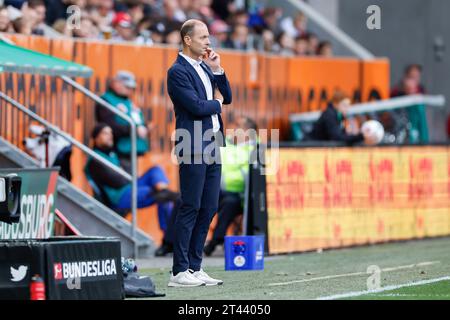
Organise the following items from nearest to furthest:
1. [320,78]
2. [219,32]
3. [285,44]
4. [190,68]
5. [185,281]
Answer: [185,281] < [190,68] < [219,32] < [320,78] < [285,44]

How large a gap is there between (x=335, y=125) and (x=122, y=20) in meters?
3.51

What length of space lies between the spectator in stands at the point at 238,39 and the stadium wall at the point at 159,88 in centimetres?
48

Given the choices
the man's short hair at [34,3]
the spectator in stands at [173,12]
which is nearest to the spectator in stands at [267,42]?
the spectator in stands at [173,12]

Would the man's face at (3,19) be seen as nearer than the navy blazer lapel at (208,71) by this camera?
No

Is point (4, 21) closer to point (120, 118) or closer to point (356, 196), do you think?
point (120, 118)

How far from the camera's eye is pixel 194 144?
37.9 feet

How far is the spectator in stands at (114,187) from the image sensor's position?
58.2 feet

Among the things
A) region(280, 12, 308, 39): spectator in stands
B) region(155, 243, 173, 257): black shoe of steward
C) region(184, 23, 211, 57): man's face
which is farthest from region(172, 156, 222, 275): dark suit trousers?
region(280, 12, 308, 39): spectator in stands

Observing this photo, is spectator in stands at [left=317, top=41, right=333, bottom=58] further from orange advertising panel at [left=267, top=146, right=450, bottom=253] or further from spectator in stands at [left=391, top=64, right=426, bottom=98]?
orange advertising panel at [left=267, top=146, right=450, bottom=253]

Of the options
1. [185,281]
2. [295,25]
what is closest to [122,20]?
[295,25]

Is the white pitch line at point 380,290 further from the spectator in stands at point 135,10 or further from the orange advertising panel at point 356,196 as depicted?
the spectator in stands at point 135,10

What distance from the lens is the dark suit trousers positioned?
11633 mm

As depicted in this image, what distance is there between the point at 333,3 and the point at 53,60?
13.1 metres

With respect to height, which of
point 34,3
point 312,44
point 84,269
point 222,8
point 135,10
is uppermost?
point 222,8
